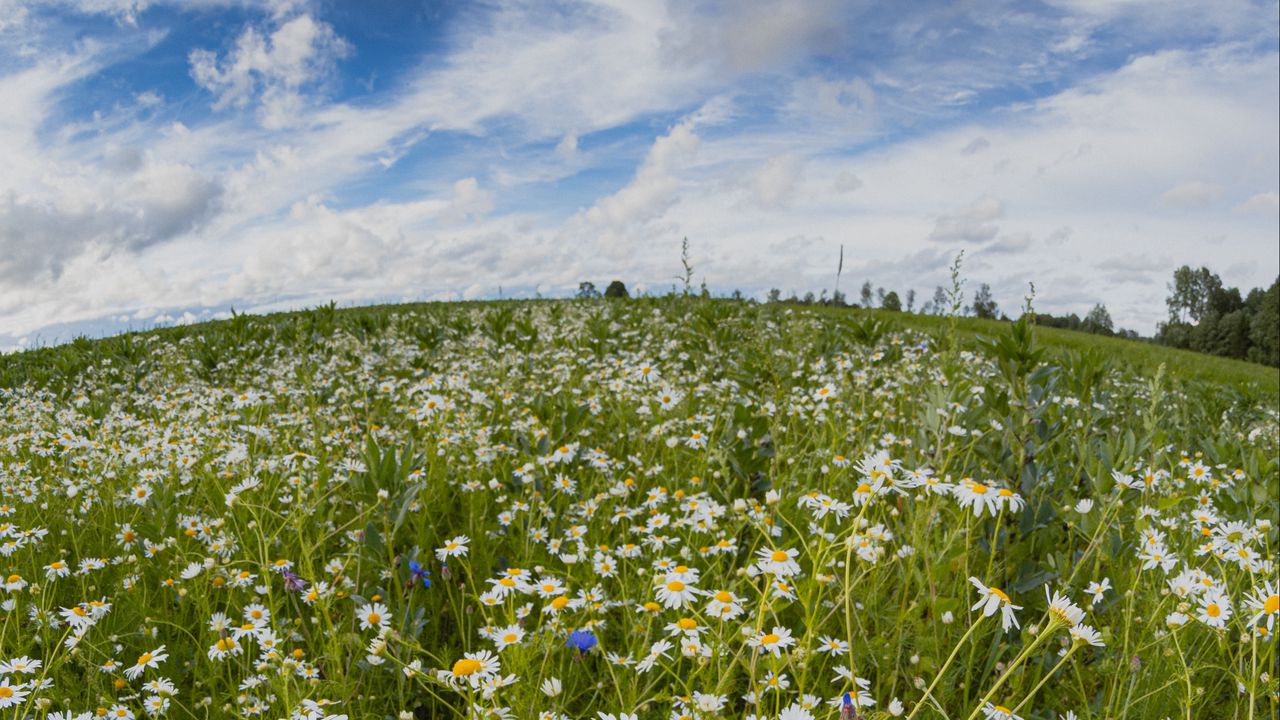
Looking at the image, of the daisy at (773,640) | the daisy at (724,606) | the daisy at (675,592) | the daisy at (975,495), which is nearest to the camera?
the daisy at (773,640)

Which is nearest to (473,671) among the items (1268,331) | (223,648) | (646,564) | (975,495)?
(223,648)

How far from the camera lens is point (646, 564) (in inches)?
132

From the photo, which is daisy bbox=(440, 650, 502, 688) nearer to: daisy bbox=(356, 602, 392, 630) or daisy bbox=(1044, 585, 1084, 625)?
daisy bbox=(356, 602, 392, 630)

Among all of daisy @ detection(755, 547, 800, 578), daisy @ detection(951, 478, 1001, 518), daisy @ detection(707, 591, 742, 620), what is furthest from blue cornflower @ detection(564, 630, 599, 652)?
daisy @ detection(951, 478, 1001, 518)

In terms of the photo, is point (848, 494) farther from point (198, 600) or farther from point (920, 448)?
point (198, 600)

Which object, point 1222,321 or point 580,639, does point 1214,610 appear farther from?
point 1222,321

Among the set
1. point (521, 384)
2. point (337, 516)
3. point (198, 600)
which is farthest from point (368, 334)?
point (198, 600)

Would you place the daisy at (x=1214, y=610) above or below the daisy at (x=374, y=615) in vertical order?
above

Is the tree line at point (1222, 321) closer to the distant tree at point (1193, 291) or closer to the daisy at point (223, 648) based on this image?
Result: the distant tree at point (1193, 291)

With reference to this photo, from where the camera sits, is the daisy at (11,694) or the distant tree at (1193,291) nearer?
the daisy at (11,694)

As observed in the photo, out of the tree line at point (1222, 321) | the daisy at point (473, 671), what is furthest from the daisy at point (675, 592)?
the tree line at point (1222, 321)

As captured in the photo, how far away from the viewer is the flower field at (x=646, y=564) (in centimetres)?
223

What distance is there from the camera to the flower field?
2227mm

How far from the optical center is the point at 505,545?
12.2ft
